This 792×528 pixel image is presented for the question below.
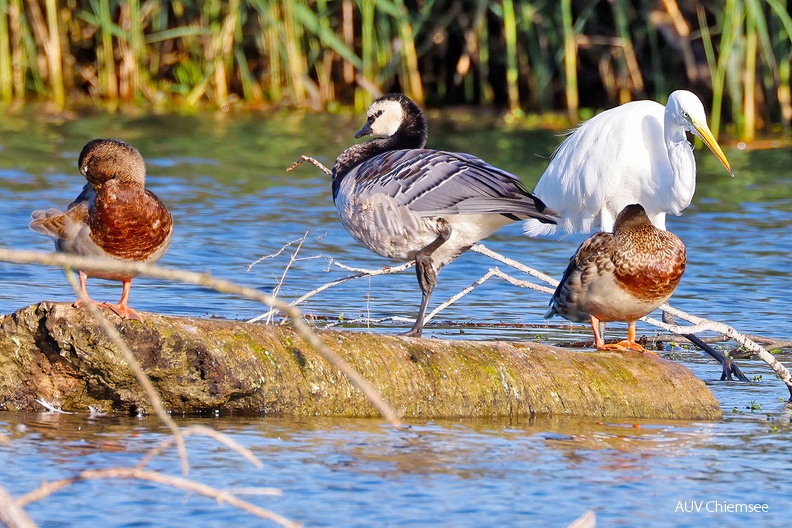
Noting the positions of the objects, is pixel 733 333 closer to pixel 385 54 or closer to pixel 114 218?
pixel 114 218

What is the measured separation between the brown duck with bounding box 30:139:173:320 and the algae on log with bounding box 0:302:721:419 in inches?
7.7

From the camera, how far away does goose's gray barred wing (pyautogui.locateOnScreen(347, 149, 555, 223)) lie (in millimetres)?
6156

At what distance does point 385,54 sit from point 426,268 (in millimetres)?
11361

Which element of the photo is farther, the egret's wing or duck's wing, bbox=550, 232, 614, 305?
the egret's wing

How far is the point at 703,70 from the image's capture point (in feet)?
54.0

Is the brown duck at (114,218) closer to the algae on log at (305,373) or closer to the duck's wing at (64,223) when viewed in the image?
the duck's wing at (64,223)

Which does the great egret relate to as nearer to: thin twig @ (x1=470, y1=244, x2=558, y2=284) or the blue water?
thin twig @ (x1=470, y1=244, x2=558, y2=284)

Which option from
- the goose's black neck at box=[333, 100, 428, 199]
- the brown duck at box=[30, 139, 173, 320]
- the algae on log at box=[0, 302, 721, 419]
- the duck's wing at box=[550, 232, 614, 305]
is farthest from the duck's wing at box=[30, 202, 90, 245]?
the duck's wing at box=[550, 232, 614, 305]

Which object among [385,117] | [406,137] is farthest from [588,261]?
[385,117]

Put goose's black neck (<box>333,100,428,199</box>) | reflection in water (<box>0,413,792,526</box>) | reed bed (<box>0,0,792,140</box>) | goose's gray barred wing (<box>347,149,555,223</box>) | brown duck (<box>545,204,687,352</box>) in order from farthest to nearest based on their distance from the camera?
reed bed (<box>0,0,792,140</box>), goose's black neck (<box>333,100,428,199</box>), goose's gray barred wing (<box>347,149,555,223</box>), brown duck (<box>545,204,687,352</box>), reflection in water (<box>0,413,792,526</box>)

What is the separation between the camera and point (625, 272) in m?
5.75

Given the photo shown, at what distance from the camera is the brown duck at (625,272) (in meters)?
5.75

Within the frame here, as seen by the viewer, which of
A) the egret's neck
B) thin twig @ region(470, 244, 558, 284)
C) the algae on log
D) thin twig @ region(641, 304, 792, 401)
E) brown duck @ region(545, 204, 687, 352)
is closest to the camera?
the algae on log

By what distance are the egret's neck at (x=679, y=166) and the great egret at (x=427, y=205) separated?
1453 mm
